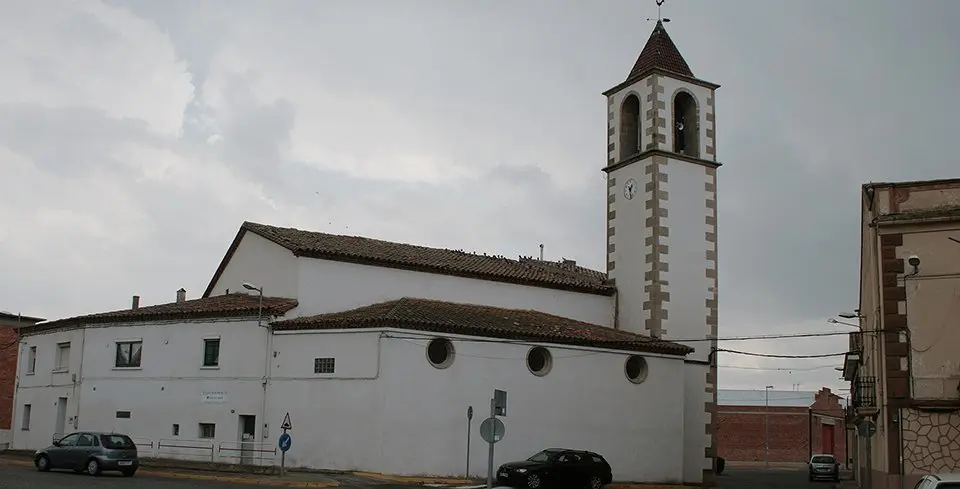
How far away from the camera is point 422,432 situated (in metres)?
29.2

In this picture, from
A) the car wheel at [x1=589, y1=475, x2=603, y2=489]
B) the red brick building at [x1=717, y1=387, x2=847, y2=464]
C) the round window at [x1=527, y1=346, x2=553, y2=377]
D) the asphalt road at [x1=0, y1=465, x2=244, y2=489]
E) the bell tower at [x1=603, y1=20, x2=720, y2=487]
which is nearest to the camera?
the asphalt road at [x1=0, y1=465, x2=244, y2=489]

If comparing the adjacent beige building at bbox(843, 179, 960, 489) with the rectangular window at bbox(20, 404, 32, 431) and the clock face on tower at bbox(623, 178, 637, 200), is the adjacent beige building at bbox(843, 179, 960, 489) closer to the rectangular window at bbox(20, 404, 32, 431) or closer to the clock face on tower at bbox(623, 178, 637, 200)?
the clock face on tower at bbox(623, 178, 637, 200)

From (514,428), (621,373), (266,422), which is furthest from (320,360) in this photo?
(621,373)

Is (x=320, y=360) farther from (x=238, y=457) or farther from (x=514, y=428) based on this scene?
(x=514, y=428)

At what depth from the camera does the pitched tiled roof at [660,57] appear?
37875mm

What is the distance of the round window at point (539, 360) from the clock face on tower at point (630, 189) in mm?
8615

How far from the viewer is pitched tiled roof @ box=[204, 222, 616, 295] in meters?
33.3

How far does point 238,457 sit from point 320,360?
14.0ft

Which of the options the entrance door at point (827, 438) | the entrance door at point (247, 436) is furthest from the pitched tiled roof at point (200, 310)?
the entrance door at point (827, 438)

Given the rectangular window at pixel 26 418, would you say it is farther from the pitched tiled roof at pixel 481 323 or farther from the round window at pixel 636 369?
the round window at pixel 636 369

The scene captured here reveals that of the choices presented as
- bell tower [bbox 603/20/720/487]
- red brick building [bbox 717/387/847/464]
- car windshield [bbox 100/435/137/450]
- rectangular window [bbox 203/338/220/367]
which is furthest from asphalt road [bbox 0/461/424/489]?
red brick building [bbox 717/387/847/464]

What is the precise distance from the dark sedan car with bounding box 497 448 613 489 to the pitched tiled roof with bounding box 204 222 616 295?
903cm

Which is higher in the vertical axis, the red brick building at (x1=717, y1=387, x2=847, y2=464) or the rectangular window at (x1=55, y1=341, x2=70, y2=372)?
the rectangular window at (x1=55, y1=341, x2=70, y2=372)

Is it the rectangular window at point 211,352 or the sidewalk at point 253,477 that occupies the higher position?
the rectangular window at point 211,352
